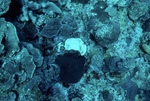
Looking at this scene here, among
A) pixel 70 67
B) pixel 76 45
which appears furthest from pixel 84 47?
pixel 70 67

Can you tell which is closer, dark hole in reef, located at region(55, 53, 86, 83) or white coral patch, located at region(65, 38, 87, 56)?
Answer: dark hole in reef, located at region(55, 53, 86, 83)

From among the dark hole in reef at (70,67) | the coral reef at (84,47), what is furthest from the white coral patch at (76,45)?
the dark hole in reef at (70,67)

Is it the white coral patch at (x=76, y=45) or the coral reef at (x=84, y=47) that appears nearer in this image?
the coral reef at (x=84, y=47)

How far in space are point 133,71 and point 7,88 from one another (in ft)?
8.28

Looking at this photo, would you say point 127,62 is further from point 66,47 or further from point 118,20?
point 66,47

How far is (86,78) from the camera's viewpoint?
2.48m

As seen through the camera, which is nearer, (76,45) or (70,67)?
(70,67)

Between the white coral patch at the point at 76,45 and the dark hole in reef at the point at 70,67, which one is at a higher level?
the white coral patch at the point at 76,45

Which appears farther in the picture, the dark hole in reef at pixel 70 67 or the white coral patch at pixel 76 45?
the white coral patch at pixel 76 45

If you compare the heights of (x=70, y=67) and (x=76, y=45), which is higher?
(x=76, y=45)

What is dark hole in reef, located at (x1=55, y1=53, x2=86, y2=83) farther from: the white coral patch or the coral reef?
the white coral patch

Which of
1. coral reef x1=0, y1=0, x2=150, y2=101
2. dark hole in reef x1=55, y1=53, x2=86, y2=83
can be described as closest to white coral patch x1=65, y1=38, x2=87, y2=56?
coral reef x1=0, y1=0, x2=150, y2=101

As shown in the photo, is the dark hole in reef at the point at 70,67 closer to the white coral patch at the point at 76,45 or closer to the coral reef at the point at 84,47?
the coral reef at the point at 84,47

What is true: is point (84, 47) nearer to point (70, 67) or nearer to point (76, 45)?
point (76, 45)
